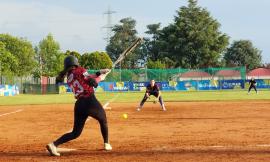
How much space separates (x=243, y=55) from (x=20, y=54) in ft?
217

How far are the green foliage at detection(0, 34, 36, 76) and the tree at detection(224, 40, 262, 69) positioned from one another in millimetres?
60785

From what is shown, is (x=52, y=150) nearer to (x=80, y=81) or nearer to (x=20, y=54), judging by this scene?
(x=80, y=81)

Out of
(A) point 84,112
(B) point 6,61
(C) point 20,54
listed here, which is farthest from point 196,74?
(A) point 84,112

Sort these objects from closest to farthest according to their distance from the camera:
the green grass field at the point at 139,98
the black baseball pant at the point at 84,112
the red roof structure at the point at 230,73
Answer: the black baseball pant at the point at 84,112 → the green grass field at the point at 139,98 → the red roof structure at the point at 230,73

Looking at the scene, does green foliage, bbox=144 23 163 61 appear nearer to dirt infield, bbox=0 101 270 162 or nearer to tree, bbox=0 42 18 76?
tree, bbox=0 42 18 76

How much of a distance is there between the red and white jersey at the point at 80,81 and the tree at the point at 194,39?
92.4 meters

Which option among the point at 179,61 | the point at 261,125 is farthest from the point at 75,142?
the point at 179,61

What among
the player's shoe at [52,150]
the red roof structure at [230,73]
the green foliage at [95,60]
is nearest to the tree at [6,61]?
the green foliage at [95,60]

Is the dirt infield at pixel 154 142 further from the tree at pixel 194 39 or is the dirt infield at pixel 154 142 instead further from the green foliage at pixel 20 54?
the tree at pixel 194 39

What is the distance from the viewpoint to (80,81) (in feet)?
30.2

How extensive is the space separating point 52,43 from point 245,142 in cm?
7405

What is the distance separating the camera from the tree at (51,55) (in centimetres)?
8225

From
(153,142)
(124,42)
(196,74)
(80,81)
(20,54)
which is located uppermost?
(124,42)

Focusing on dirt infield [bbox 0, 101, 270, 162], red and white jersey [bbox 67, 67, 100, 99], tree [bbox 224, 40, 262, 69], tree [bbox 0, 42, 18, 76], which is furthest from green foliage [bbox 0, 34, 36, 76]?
red and white jersey [bbox 67, 67, 100, 99]
